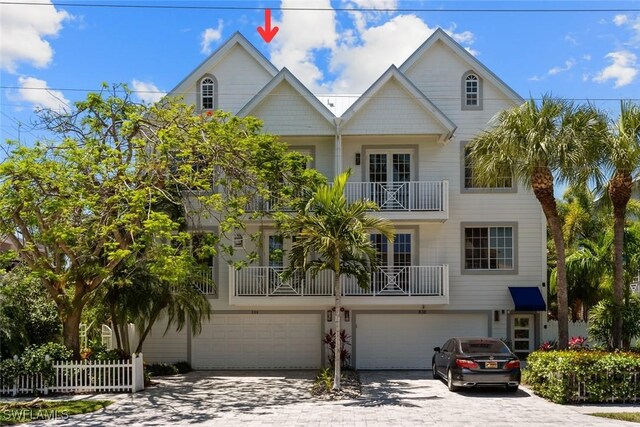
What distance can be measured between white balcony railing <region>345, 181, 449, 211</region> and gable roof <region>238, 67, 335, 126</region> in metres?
2.46

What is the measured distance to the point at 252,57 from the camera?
23.1m

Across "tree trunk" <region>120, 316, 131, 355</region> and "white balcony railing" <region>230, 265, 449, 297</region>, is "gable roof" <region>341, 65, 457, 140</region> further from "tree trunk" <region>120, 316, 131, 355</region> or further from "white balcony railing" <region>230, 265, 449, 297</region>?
"tree trunk" <region>120, 316, 131, 355</region>

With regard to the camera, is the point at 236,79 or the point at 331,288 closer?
the point at 331,288

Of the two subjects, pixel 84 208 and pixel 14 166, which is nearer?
pixel 14 166

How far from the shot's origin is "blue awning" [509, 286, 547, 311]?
827 inches

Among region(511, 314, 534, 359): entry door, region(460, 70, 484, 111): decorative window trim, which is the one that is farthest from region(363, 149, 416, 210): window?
region(511, 314, 534, 359): entry door

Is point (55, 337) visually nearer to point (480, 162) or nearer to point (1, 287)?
point (1, 287)

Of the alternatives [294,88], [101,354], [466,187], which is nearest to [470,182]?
[466,187]

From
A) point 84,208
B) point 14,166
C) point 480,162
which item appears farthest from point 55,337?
point 480,162

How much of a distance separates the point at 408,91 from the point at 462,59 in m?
2.74

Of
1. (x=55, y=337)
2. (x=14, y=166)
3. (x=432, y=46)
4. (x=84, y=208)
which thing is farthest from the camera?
(x=432, y=46)

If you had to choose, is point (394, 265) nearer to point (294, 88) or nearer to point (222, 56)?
point (294, 88)

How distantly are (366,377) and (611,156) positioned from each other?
950 cm

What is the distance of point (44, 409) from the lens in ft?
45.1
